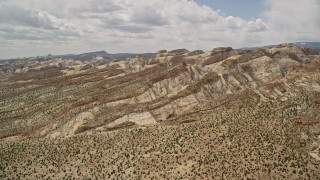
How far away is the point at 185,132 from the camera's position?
5675 cm

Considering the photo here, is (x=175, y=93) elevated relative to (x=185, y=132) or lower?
elevated

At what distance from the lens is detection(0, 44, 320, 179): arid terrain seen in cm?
4688

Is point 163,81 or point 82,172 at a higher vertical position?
point 163,81

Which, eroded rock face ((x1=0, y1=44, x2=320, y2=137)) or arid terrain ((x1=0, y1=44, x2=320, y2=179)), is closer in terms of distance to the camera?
arid terrain ((x1=0, y1=44, x2=320, y2=179))

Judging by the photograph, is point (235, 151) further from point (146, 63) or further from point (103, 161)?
point (146, 63)

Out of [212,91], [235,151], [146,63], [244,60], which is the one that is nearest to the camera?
[235,151]

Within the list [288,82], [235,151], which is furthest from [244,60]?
[235,151]

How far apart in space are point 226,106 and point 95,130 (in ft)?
72.7

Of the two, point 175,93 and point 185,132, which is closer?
point 185,132

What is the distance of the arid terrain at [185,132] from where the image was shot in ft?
154

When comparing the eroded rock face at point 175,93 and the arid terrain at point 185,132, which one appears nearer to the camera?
the arid terrain at point 185,132

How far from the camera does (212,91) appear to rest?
7975 cm

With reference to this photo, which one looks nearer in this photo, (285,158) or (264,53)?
(285,158)

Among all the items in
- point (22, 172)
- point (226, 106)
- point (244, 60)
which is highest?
point (244, 60)
